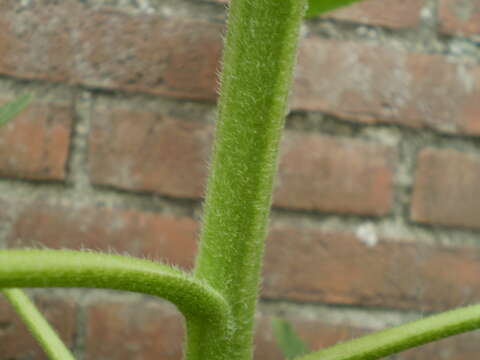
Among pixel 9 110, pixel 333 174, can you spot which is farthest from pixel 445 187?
pixel 9 110

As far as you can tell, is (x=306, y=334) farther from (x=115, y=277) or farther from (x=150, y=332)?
(x=115, y=277)

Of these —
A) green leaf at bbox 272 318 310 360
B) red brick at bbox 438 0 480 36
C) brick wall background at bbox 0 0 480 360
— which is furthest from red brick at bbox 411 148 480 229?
green leaf at bbox 272 318 310 360

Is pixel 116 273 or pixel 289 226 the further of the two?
pixel 289 226

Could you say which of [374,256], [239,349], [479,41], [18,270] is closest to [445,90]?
[479,41]

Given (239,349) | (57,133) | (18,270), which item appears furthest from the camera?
(57,133)

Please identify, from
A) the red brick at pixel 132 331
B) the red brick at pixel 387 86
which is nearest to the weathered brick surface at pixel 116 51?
the red brick at pixel 387 86

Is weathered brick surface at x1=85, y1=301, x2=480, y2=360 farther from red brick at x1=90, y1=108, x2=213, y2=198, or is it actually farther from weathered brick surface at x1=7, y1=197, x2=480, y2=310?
red brick at x1=90, y1=108, x2=213, y2=198

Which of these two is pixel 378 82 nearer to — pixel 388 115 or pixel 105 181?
pixel 388 115
